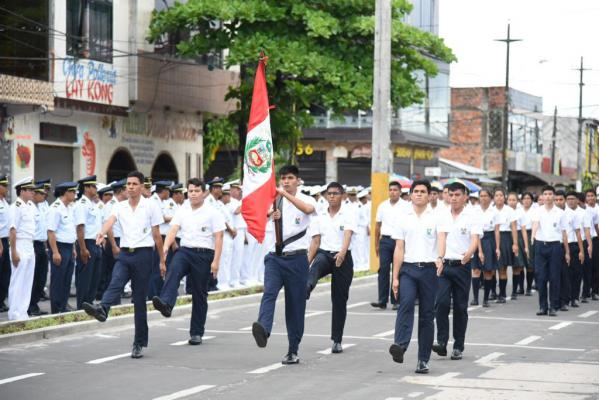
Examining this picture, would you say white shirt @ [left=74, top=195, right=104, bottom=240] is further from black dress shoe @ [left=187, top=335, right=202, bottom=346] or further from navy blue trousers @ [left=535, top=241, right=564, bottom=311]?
navy blue trousers @ [left=535, top=241, right=564, bottom=311]

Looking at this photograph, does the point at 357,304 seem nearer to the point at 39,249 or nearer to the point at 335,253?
the point at 39,249

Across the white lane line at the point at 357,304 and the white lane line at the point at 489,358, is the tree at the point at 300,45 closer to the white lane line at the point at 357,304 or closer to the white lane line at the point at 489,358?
the white lane line at the point at 357,304

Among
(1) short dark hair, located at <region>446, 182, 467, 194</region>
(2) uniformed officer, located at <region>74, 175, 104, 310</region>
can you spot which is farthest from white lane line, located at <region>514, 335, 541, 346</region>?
(2) uniformed officer, located at <region>74, 175, 104, 310</region>

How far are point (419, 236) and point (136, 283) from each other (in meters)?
3.28

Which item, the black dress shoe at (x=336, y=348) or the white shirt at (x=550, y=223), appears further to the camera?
the white shirt at (x=550, y=223)

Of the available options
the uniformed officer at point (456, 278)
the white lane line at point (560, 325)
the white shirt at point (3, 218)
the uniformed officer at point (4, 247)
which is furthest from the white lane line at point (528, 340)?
the white shirt at point (3, 218)

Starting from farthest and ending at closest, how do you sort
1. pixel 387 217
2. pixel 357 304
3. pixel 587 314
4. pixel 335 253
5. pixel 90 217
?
pixel 357 304 < pixel 387 217 < pixel 587 314 < pixel 90 217 < pixel 335 253

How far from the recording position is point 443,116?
6084cm

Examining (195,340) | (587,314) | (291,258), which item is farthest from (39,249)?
(587,314)

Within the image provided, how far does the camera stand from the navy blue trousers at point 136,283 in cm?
1304

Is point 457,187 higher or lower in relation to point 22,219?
higher

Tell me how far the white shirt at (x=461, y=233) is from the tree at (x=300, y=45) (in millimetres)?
17516

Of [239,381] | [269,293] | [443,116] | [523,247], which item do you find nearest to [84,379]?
[239,381]

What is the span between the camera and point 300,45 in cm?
3177
